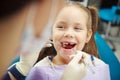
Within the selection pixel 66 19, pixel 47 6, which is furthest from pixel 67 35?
pixel 47 6

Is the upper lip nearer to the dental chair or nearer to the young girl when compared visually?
the young girl

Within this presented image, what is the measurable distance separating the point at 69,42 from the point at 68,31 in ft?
0.08

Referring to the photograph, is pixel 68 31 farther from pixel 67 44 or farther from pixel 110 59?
pixel 110 59

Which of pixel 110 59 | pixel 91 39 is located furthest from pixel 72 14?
pixel 110 59

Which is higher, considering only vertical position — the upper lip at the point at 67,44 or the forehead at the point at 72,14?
the forehead at the point at 72,14

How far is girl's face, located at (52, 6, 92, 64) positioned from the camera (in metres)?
0.60

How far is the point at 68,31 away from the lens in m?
0.60

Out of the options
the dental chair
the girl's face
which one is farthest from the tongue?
the dental chair

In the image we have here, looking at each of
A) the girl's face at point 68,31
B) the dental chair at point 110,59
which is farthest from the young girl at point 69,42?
the dental chair at point 110,59

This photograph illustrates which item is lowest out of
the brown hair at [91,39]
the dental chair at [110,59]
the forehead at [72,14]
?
the dental chair at [110,59]

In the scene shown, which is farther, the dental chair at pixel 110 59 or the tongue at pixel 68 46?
the dental chair at pixel 110 59

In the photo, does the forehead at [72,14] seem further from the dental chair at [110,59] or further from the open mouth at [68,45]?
the dental chair at [110,59]

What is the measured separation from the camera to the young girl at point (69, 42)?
1.97 feet

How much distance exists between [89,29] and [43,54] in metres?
0.13
